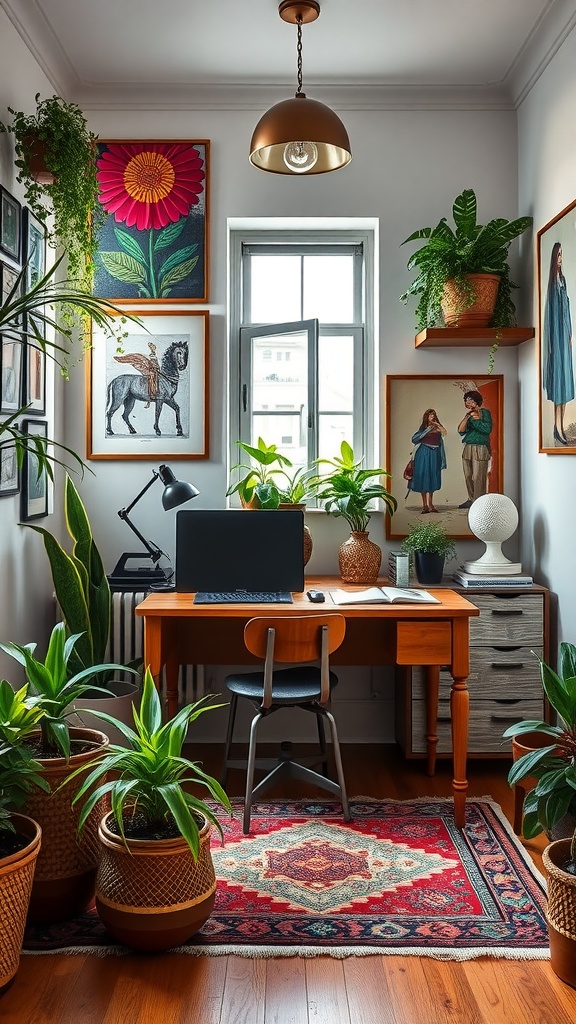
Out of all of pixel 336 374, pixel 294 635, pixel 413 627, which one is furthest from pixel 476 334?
pixel 294 635

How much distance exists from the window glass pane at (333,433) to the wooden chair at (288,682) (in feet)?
3.99

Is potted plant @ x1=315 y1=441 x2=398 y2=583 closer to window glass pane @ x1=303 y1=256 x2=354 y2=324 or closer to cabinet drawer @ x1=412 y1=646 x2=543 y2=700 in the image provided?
cabinet drawer @ x1=412 y1=646 x2=543 y2=700

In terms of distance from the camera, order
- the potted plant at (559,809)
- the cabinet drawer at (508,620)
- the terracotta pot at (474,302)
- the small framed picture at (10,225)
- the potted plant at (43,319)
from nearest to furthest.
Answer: the potted plant at (559,809) < the potted plant at (43,319) < the small framed picture at (10,225) < the cabinet drawer at (508,620) < the terracotta pot at (474,302)

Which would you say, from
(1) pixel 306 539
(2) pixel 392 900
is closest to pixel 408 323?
(1) pixel 306 539

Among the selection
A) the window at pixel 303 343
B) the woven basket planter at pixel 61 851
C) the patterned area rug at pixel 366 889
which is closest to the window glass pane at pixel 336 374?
the window at pixel 303 343

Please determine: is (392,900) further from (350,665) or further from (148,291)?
(148,291)

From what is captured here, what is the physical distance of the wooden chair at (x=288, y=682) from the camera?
2.73 m

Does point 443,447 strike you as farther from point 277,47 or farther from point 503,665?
point 277,47

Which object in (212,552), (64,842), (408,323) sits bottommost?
(64,842)

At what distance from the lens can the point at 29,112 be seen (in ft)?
10.4

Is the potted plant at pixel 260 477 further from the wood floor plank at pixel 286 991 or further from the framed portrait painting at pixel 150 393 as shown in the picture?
the wood floor plank at pixel 286 991

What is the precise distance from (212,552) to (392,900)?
55.8 inches

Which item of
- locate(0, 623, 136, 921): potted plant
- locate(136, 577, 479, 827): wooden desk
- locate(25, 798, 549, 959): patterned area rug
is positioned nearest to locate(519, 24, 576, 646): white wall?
locate(136, 577, 479, 827): wooden desk

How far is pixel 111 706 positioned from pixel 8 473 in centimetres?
92
